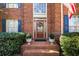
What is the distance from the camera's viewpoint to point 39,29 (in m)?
14.1

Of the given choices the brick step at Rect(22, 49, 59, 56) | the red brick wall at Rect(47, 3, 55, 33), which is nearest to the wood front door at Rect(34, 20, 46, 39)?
the red brick wall at Rect(47, 3, 55, 33)

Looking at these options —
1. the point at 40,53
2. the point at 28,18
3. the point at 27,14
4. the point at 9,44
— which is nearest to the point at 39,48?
the point at 40,53

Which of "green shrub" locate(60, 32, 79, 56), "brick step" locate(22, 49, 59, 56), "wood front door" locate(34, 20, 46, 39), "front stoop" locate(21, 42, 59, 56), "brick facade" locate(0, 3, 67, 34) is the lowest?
"brick step" locate(22, 49, 59, 56)

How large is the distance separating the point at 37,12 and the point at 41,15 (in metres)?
0.34

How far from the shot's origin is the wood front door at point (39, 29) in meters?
14.0

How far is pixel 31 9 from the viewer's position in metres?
13.6

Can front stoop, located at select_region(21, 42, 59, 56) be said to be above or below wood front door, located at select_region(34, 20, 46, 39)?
below

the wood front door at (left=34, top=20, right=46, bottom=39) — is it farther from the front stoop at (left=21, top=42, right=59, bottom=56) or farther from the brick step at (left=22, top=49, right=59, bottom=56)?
the brick step at (left=22, top=49, right=59, bottom=56)

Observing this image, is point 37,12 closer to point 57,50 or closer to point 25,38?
point 25,38

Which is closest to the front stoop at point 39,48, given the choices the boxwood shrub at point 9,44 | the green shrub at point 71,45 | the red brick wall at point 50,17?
the boxwood shrub at point 9,44

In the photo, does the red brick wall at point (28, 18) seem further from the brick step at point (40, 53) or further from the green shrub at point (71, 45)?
the green shrub at point (71, 45)

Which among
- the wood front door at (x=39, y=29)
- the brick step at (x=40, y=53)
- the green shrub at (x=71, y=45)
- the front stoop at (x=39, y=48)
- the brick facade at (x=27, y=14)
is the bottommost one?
the brick step at (x=40, y=53)

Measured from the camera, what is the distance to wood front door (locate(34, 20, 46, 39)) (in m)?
14.0

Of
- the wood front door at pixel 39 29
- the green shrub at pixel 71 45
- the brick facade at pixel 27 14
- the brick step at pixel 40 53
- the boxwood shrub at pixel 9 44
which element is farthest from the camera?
the wood front door at pixel 39 29
